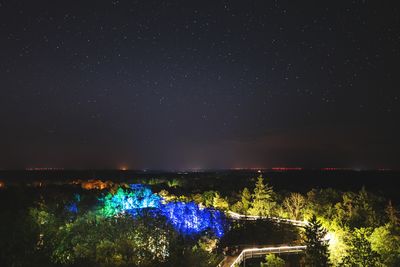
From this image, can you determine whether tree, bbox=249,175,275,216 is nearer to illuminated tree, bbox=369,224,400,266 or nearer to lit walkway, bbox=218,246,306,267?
lit walkway, bbox=218,246,306,267

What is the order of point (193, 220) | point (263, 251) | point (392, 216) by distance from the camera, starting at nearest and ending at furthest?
point (263, 251), point (392, 216), point (193, 220)

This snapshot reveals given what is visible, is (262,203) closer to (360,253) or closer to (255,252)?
(255,252)

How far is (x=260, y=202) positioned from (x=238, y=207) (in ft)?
8.53

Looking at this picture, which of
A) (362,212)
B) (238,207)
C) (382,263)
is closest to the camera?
(382,263)

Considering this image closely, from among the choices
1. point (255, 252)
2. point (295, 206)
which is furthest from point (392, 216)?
point (295, 206)

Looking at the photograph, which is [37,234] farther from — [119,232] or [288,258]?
[288,258]

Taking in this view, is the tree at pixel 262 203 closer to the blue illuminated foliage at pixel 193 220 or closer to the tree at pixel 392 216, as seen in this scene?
the blue illuminated foliage at pixel 193 220

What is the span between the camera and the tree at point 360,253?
1889 cm

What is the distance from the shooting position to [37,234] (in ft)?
50.7

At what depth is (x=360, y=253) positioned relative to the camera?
755 inches

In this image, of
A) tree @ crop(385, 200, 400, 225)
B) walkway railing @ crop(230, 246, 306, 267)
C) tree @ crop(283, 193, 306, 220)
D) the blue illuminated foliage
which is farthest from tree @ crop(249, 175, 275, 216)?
walkway railing @ crop(230, 246, 306, 267)

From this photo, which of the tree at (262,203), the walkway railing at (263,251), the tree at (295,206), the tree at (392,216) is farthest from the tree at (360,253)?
the tree at (262,203)

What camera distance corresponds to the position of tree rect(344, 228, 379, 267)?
18.9 metres

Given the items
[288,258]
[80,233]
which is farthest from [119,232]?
[288,258]
